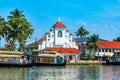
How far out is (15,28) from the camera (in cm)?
10138

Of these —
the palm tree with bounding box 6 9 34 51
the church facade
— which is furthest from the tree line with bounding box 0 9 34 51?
the church facade

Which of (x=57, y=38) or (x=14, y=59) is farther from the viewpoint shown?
(x=57, y=38)

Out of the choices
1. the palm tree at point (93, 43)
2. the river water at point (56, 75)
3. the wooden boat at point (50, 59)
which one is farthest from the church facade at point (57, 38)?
the river water at point (56, 75)

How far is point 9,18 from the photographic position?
107 m

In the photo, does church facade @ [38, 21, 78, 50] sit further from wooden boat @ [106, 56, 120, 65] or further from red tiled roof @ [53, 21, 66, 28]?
wooden boat @ [106, 56, 120, 65]

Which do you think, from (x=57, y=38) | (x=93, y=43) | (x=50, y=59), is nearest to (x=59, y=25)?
(x=57, y=38)

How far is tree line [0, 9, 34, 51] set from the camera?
101m

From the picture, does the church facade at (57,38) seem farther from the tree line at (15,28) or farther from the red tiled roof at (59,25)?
the tree line at (15,28)

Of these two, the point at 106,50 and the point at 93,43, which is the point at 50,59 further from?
the point at 106,50

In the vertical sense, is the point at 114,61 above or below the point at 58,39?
below

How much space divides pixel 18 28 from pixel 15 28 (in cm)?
130

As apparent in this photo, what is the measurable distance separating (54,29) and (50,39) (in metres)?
3.53

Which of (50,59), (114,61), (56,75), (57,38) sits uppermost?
(57,38)

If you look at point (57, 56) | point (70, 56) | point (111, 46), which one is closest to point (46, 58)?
point (57, 56)
